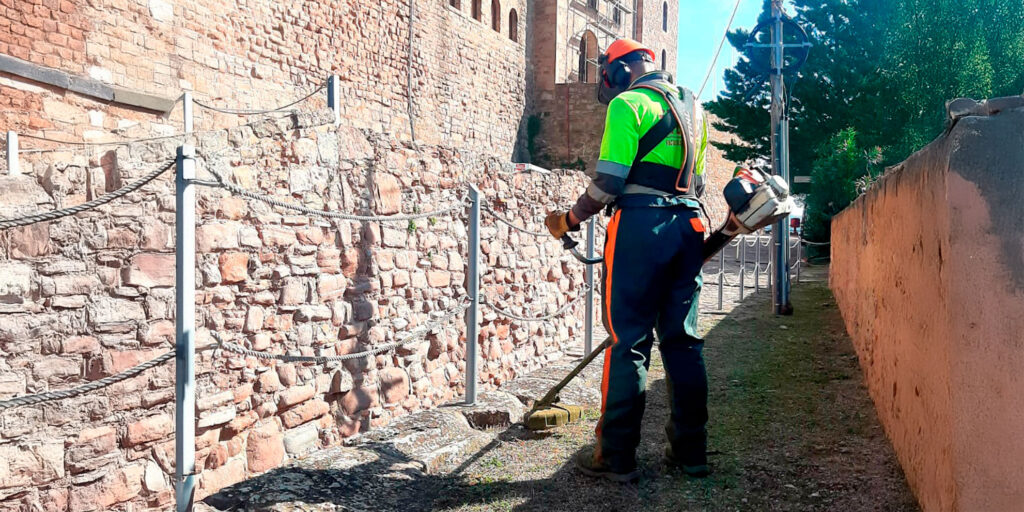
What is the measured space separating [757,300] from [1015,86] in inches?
503

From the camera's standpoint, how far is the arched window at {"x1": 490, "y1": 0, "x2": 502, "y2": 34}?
21.7 m

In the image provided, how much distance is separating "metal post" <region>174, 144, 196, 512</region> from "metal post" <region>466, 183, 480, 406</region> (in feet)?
6.51

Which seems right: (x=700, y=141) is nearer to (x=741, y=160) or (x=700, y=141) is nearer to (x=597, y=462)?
(x=597, y=462)

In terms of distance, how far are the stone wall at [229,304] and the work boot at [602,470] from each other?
51.4 inches

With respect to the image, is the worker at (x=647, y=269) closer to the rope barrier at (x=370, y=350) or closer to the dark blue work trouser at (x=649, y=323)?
the dark blue work trouser at (x=649, y=323)

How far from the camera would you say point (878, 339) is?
4199 millimetres

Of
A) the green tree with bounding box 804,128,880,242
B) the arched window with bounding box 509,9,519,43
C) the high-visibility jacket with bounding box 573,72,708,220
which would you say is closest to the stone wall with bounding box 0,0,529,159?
the arched window with bounding box 509,9,519,43

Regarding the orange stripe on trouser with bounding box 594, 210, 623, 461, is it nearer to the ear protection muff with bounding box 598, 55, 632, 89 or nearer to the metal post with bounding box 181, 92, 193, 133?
the ear protection muff with bounding box 598, 55, 632, 89

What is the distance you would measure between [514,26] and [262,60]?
1190 centimetres

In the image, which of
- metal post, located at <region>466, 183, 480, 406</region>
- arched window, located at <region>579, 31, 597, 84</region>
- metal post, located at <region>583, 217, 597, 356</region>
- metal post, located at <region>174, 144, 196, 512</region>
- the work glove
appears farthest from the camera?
arched window, located at <region>579, 31, 597, 84</region>

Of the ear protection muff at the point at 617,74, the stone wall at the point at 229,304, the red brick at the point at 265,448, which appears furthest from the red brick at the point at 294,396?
the ear protection muff at the point at 617,74

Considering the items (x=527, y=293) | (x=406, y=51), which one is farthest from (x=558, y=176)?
Result: (x=406, y=51)

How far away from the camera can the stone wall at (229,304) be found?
2.79m

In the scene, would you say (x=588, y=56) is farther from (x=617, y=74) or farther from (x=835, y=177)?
(x=617, y=74)
